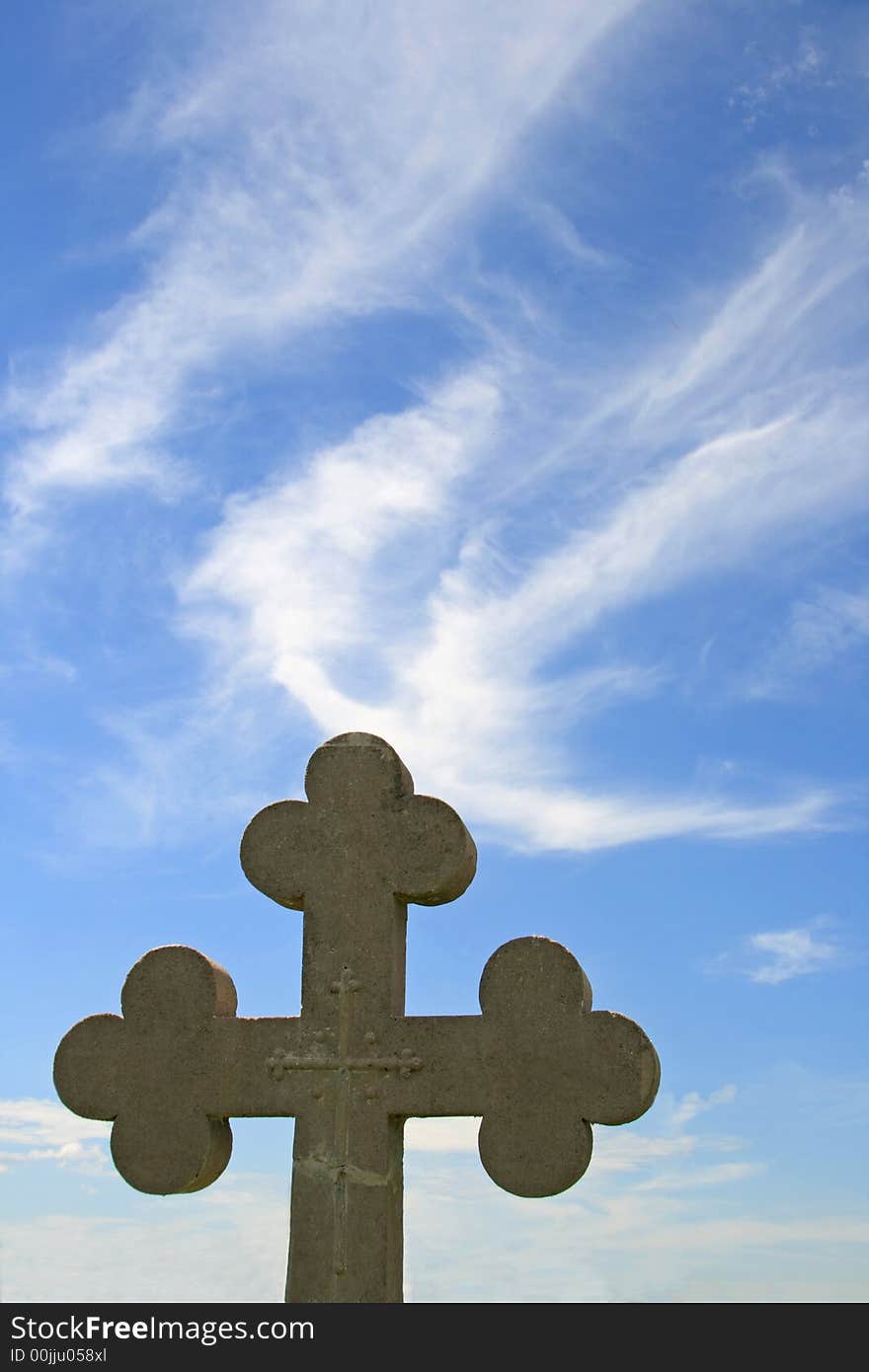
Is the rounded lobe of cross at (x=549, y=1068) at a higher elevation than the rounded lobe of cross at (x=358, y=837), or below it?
below

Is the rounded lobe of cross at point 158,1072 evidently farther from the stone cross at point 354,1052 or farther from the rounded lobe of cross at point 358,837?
the rounded lobe of cross at point 358,837

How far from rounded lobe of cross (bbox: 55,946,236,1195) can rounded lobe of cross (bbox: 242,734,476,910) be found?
1.94 feet

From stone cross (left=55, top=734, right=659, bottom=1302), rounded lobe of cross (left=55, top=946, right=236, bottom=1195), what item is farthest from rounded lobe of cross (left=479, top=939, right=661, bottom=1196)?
rounded lobe of cross (left=55, top=946, right=236, bottom=1195)

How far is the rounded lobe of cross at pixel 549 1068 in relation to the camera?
6.52m

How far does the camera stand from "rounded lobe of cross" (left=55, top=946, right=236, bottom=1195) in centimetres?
700

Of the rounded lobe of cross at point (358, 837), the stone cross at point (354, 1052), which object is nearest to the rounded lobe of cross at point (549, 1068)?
the stone cross at point (354, 1052)

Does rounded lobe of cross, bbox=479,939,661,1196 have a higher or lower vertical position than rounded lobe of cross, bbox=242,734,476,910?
lower

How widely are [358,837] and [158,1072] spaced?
1444 millimetres

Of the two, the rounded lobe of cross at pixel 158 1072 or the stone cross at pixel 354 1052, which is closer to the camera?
the stone cross at pixel 354 1052

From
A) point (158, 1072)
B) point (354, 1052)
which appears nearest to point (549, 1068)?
point (354, 1052)

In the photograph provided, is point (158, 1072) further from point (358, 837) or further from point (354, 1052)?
point (358, 837)

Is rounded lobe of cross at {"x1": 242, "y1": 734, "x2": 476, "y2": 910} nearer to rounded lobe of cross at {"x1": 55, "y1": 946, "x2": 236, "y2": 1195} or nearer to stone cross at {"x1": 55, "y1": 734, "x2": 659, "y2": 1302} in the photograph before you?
stone cross at {"x1": 55, "y1": 734, "x2": 659, "y2": 1302}
